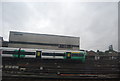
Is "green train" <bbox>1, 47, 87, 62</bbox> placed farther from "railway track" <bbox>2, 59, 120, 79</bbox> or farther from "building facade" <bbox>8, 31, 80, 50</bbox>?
"building facade" <bbox>8, 31, 80, 50</bbox>

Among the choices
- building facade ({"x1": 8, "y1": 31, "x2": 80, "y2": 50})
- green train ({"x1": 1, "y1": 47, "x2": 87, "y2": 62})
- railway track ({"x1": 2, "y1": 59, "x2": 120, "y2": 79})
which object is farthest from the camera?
building facade ({"x1": 8, "y1": 31, "x2": 80, "y2": 50})

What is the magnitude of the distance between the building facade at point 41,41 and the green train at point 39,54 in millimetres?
7685

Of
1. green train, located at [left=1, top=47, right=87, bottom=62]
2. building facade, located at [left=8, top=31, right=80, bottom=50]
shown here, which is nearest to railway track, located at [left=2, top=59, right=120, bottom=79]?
green train, located at [left=1, top=47, right=87, bottom=62]

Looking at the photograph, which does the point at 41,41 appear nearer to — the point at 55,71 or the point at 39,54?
the point at 39,54

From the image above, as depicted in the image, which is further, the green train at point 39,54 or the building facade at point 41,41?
the building facade at point 41,41

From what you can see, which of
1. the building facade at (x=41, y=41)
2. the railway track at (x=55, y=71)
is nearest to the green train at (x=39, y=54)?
the railway track at (x=55, y=71)

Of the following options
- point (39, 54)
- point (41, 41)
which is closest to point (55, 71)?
point (39, 54)

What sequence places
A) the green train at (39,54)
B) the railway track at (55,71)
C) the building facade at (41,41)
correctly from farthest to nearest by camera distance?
1. the building facade at (41,41)
2. the green train at (39,54)
3. the railway track at (55,71)

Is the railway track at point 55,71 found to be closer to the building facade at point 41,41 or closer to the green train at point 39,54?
the green train at point 39,54

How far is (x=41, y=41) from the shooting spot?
25.9 metres

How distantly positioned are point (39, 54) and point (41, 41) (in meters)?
8.97

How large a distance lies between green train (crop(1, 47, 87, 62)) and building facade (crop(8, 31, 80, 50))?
769 centimetres

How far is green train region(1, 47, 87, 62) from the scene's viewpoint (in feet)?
54.3

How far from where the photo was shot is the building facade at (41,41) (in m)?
24.3
